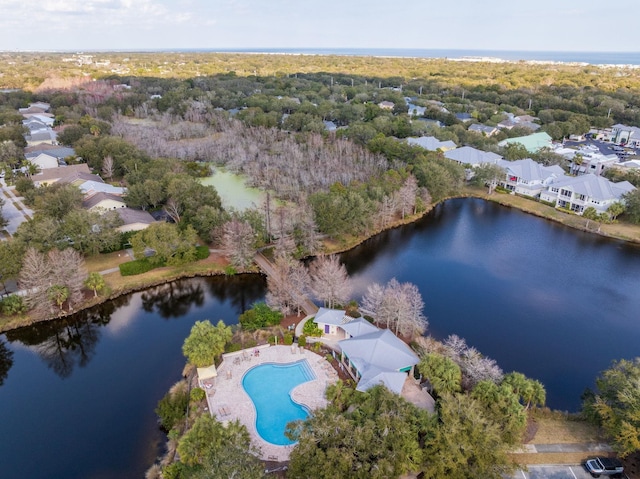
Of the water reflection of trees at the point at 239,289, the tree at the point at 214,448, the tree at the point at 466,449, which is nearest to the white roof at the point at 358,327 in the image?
the tree at the point at 466,449

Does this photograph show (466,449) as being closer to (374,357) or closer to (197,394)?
(374,357)

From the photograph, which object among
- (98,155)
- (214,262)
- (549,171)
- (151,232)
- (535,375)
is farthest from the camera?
(98,155)

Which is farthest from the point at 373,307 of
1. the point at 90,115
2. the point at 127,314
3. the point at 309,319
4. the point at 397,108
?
the point at 90,115

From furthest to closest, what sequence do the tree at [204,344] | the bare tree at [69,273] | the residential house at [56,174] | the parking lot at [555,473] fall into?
the residential house at [56,174] < the bare tree at [69,273] < the tree at [204,344] < the parking lot at [555,473]

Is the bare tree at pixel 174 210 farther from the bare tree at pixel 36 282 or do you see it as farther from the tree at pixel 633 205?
the tree at pixel 633 205

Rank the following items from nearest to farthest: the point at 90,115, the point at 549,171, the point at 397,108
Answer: the point at 549,171
the point at 90,115
the point at 397,108

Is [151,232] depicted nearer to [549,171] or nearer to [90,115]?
[549,171]
